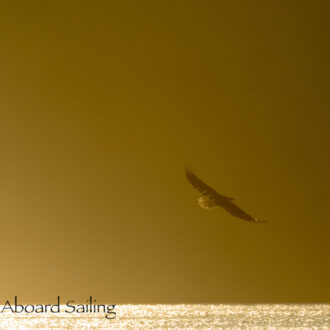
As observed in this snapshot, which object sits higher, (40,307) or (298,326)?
(40,307)

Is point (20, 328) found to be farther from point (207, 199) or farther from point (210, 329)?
point (207, 199)

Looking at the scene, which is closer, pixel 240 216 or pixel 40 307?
pixel 240 216

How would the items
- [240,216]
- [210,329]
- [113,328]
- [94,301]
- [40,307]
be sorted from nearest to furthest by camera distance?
1. [240,216]
2. [210,329]
3. [113,328]
4. [94,301]
5. [40,307]

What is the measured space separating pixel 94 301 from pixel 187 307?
1358cm

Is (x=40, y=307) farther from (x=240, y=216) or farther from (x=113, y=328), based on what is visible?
(x=240, y=216)

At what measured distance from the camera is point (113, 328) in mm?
51312

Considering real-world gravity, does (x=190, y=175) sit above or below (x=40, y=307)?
below

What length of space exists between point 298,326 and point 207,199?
23272mm

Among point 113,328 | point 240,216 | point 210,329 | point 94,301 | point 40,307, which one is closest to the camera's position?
point 240,216

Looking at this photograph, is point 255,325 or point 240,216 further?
point 255,325

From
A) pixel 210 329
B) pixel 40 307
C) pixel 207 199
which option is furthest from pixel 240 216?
pixel 40 307

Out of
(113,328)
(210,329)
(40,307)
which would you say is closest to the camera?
(210,329)

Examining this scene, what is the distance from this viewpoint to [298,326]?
166ft

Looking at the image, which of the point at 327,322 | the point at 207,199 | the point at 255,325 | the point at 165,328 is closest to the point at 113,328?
the point at 165,328
